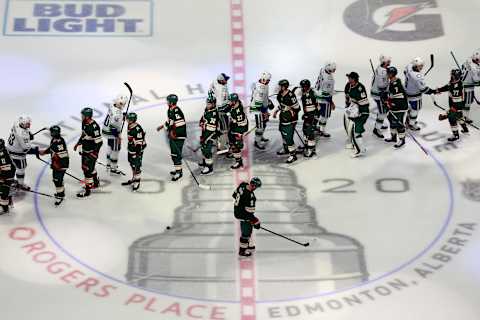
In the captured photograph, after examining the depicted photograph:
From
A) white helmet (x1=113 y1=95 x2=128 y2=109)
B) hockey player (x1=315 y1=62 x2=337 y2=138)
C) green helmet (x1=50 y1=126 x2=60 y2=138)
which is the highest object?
hockey player (x1=315 y1=62 x2=337 y2=138)

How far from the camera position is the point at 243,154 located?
585 inches

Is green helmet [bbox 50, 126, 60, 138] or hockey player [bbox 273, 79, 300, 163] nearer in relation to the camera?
green helmet [bbox 50, 126, 60, 138]

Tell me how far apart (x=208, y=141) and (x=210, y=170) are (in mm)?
387

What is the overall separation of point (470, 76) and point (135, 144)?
4.49 meters

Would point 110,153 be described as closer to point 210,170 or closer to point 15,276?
point 210,170

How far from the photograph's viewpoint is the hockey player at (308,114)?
14547mm

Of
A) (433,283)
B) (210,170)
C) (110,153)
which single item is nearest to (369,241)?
(433,283)

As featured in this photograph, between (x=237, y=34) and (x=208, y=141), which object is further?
(x=237, y=34)

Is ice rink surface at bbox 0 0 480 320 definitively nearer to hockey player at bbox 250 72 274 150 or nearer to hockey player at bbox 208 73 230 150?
hockey player at bbox 250 72 274 150

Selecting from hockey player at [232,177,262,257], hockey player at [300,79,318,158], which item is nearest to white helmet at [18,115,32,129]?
hockey player at [232,177,262,257]

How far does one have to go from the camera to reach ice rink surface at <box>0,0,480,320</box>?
40.8 ft

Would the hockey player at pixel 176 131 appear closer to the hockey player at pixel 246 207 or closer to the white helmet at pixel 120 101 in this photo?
the white helmet at pixel 120 101

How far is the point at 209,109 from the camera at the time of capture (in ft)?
46.6

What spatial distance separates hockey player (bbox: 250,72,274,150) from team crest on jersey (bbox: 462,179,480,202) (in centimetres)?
257
